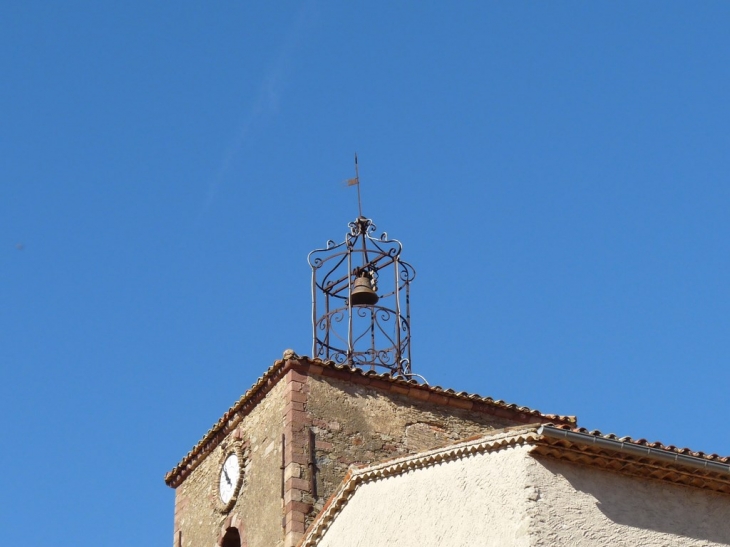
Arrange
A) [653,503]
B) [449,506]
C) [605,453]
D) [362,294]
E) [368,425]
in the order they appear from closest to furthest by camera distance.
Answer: [605,453] < [653,503] < [449,506] < [368,425] < [362,294]

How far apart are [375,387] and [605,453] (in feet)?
20.3

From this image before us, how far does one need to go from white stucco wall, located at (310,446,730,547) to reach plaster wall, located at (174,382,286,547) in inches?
165

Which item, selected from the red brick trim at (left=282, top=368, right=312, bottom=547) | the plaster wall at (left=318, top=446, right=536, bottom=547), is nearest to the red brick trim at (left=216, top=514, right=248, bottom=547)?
the red brick trim at (left=282, top=368, right=312, bottom=547)

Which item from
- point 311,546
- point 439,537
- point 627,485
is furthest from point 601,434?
point 311,546

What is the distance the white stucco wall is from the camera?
12.5 metres

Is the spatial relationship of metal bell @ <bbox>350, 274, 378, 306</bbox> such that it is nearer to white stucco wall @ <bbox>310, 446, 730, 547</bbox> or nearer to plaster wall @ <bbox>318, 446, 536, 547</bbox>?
plaster wall @ <bbox>318, 446, 536, 547</bbox>

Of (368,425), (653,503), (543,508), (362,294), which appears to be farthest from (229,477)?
(653,503)

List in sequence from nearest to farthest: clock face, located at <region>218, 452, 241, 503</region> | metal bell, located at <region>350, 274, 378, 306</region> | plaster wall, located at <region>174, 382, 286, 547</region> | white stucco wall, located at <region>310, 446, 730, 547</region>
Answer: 1. white stucco wall, located at <region>310, 446, 730, 547</region>
2. plaster wall, located at <region>174, 382, 286, 547</region>
3. clock face, located at <region>218, 452, 241, 503</region>
4. metal bell, located at <region>350, 274, 378, 306</region>

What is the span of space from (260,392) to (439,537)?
6.24 meters

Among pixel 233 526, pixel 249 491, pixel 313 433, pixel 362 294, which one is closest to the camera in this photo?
pixel 313 433

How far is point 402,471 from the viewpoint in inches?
554

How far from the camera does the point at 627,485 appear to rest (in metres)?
13.0

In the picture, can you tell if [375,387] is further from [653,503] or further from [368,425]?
[653,503]

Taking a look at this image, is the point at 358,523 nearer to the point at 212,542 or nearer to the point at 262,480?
the point at 262,480
